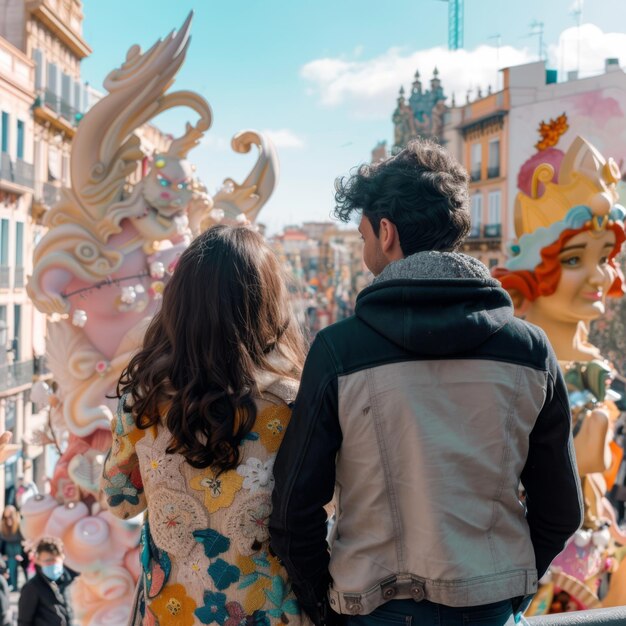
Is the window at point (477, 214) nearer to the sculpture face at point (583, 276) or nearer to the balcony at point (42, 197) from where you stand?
the balcony at point (42, 197)

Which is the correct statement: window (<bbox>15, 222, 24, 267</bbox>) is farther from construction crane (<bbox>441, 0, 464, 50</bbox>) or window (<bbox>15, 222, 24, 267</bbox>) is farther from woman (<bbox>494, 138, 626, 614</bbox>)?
construction crane (<bbox>441, 0, 464, 50</bbox>)

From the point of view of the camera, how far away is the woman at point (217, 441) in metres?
1.56

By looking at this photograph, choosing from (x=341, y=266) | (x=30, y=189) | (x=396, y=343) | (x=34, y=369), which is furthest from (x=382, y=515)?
(x=341, y=266)

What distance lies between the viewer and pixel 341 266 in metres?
51.3

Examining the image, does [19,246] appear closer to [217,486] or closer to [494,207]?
[217,486]

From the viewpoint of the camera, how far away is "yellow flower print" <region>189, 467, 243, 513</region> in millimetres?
1578

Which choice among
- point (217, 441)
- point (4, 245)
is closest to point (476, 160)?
point (4, 245)

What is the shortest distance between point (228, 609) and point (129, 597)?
260 centimetres

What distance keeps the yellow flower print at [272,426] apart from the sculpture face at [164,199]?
260 centimetres

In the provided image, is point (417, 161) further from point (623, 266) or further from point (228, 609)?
point (623, 266)

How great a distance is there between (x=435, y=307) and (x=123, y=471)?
2.51ft

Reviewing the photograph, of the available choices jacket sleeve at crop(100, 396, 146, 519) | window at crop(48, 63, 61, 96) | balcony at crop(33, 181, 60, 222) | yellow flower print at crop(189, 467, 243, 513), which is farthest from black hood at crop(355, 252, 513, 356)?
balcony at crop(33, 181, 60, 222)

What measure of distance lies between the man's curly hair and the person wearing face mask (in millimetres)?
3099

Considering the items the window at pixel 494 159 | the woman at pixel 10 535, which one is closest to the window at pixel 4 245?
the woman at pixel 10 535
